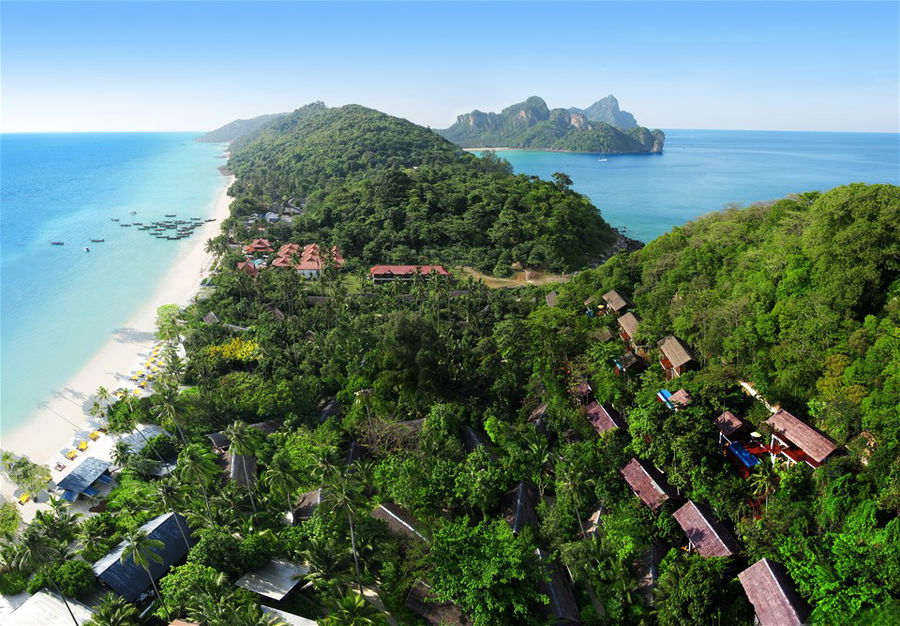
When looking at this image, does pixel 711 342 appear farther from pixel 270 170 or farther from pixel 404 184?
pixel 270 170

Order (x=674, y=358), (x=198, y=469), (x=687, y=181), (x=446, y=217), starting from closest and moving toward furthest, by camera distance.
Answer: (x=198, y=469), (x=674, y=358), (x=446, y=217), (x=687, y=181)

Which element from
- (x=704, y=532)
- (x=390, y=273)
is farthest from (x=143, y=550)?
(x=390, y=273)

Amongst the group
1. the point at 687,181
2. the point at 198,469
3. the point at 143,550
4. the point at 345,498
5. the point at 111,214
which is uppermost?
the point at 687,181

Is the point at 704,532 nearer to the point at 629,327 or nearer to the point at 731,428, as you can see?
the point at 731,428

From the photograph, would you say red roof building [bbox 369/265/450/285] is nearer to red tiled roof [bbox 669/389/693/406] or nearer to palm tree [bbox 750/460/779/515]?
red tiled roof [bbox 669/389/693/406]

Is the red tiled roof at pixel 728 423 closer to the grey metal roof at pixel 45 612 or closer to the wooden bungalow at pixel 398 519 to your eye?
the wooden bungalow at pixel 398 519

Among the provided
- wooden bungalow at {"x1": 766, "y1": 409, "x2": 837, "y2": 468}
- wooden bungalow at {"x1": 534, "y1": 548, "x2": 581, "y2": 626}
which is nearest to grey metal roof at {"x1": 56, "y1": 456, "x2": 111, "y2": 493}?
wooden bungalow at {"x1": 534, "y1": 548, "x2": 581, "y2": 626}
